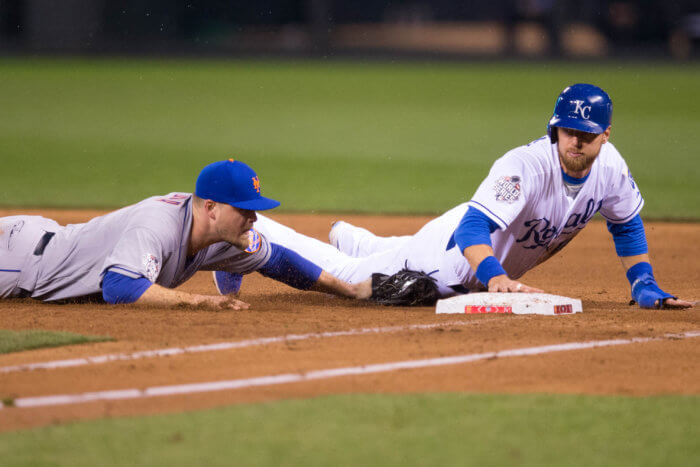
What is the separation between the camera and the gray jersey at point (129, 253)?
512 centimetres

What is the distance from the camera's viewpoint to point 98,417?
346 centimetres

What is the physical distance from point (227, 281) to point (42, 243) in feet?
3.66

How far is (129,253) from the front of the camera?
5.09 meters

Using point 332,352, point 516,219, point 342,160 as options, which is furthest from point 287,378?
point 342,160

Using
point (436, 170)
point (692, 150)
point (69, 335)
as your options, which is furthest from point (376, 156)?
point (69, 335)

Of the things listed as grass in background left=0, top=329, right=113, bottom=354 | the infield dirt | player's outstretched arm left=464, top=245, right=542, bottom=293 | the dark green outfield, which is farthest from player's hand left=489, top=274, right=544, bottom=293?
the dark green outfield

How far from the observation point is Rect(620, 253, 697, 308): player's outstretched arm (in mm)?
5461

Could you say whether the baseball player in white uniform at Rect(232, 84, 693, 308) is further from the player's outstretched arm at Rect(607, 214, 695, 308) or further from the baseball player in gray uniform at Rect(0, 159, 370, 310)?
the baseball player in gray uniform at Rect(0, 159, 370, 310)

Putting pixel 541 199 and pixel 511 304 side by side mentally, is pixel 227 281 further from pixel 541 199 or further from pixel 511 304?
pixel 541 199

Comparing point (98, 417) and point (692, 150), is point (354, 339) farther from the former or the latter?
point (692, 150)

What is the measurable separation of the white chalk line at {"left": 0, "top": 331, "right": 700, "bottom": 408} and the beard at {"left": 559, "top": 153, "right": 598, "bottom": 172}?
0.99 meters

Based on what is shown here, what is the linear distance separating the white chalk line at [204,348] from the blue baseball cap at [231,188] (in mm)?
785

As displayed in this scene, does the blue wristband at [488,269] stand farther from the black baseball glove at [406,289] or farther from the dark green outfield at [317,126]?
the dark green outfield at [317,126]

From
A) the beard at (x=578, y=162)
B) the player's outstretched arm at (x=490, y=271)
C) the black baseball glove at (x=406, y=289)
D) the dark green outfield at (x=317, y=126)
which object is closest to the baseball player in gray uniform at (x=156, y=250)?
the black baseball glove at (x=406, y=289)
